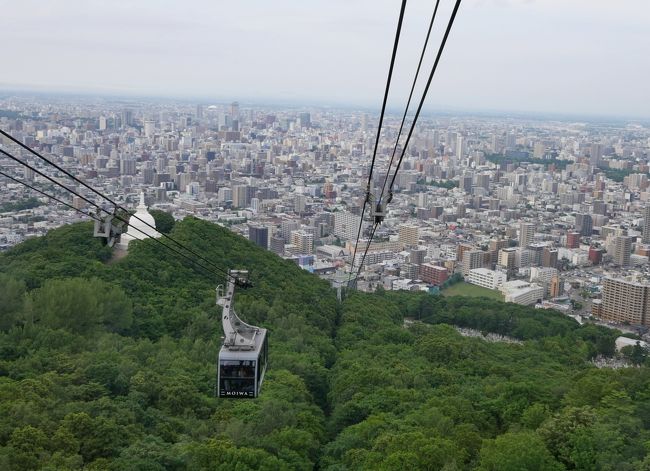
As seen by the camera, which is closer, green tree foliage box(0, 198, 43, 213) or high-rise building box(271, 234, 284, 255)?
green tree foliage box(0, 198, 43, 213)

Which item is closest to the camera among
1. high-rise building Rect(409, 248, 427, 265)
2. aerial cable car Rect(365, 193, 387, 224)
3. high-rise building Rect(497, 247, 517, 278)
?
aerial cable car Rect(365, 193, 387, 224)

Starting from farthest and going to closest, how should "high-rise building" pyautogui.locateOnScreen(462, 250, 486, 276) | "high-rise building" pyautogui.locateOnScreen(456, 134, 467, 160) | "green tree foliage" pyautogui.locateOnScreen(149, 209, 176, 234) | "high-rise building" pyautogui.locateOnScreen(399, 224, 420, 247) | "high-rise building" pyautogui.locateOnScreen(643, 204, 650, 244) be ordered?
"high-rise building" pyautogui.locateOnScreen(456, 134, 467, 160), "high-rise building" pyautogui.locateOnScreen(643, 204, 650, 244), "high-rise building" pyautogui.locateOnScreen(399, 224, 420, 247), "high-rise building" pyautogui.locateOnScreen(462, 250, 486, 276), "green tree foliage" pyautogui.locateOnScreen(149, 209, 176, 234)

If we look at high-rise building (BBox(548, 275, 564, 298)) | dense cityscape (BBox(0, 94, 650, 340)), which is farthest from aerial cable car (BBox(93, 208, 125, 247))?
high-rise building (BBox(548, 275, 564, 298))

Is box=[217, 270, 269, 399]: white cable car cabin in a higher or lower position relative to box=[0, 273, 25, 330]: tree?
higher

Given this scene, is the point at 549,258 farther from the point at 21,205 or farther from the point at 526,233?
the point at 21,205

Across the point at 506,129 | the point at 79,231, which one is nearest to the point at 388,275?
the point at 79,231

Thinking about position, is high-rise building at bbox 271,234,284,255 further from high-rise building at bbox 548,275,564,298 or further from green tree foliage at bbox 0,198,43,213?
high-rise building at bbox 548,275,564,298
